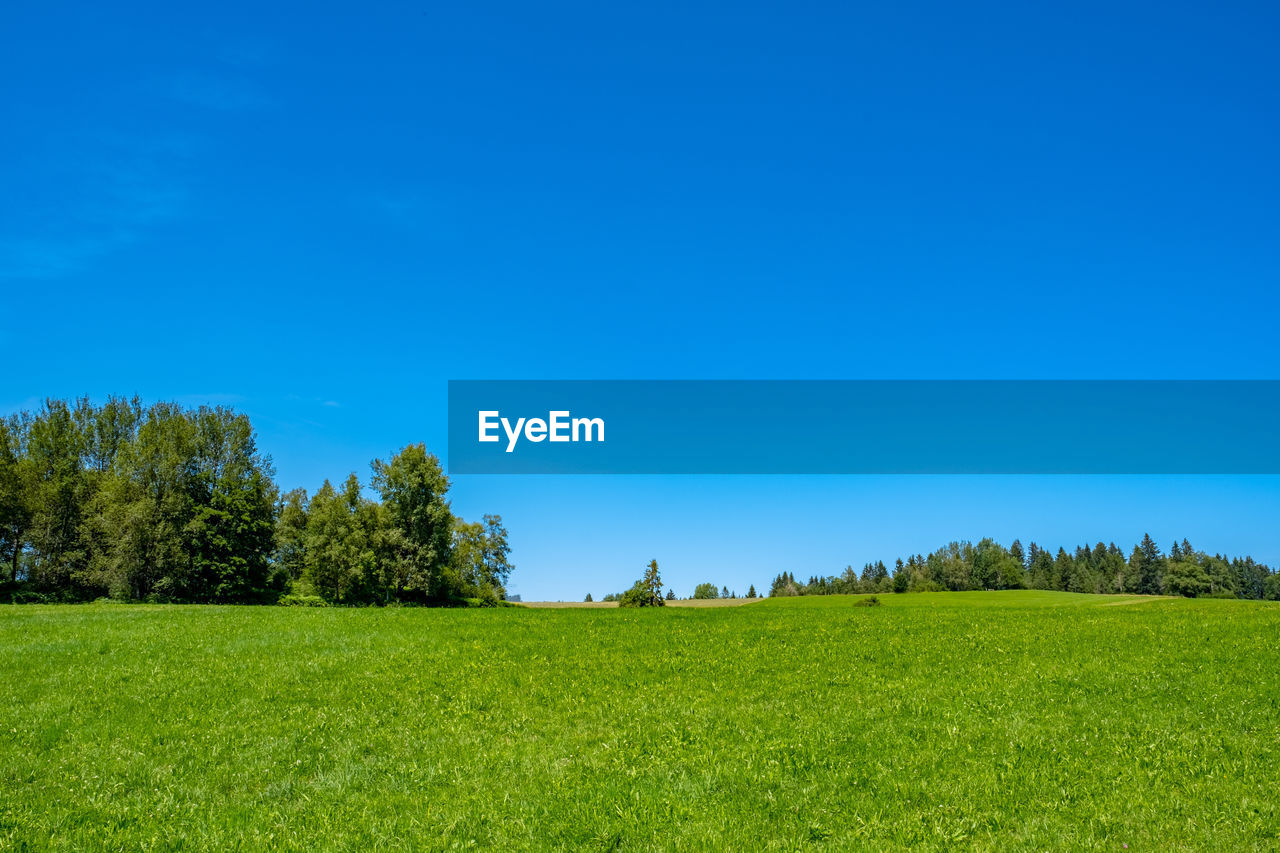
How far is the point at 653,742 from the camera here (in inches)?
558

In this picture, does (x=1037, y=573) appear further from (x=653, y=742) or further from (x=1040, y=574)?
(x=653, y=742)

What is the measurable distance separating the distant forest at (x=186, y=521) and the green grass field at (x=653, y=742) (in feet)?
137

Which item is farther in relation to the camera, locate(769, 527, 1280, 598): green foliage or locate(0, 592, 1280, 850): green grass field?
locate(769, 527, 1280, 598): green foliage

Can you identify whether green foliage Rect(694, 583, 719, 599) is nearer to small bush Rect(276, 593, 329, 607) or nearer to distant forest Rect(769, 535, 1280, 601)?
distant forest Rect(769, 535, 1280, 601)

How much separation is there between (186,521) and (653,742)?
6100 cm

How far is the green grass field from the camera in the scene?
10.9m

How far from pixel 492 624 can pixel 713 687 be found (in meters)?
14.0

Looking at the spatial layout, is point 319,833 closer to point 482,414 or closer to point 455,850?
point 455,850

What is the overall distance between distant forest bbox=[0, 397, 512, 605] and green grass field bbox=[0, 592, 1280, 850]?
41.6m

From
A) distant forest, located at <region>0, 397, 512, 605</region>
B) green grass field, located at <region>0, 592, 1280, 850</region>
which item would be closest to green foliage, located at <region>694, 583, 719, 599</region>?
distant forest, located at <region>0, 397, 512, 605</region>

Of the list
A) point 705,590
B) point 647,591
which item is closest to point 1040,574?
point 705,590

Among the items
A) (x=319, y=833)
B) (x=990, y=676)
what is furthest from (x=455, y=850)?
(x=990, y=676)

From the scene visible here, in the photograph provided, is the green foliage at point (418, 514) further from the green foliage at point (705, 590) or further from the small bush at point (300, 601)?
the green foliage at point (705, 590)

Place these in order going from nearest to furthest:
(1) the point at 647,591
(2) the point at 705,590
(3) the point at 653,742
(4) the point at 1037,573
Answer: (3) the point at 653,742
(1) the point at 647,591
(2) the point at 705,590
(4) the point at 1037,573
